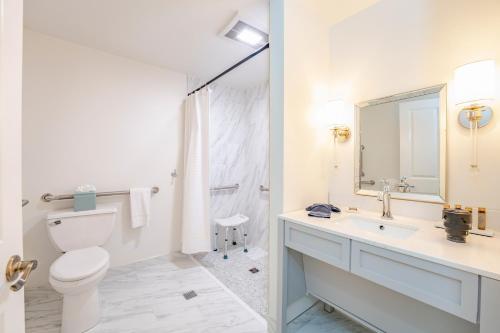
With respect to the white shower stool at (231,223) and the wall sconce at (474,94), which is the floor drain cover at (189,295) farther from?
the wall sconce at (474,94)

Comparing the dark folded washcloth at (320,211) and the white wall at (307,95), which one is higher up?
the white wall at (307,95)

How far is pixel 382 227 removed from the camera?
135 cm

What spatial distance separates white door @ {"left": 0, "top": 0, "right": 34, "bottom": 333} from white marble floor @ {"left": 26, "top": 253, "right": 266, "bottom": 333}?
1.14m

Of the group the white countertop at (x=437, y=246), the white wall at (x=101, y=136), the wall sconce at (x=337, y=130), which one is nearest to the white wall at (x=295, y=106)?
the wall sconce at (x=337, y=130)

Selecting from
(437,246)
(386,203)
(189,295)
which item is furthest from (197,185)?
(437,246)

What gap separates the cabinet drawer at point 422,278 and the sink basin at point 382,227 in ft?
1.00

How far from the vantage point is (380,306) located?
131cm

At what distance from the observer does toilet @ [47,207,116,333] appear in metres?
1.41

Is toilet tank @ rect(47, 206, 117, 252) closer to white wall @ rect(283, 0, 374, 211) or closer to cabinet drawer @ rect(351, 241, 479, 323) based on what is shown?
white wall @ rect(283, 0, 374, 211)

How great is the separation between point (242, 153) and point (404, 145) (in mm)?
2124

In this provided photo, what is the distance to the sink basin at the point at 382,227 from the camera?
1242 mm

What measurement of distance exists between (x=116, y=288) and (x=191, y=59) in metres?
2.48

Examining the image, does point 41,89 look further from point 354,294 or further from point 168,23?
point 354,294

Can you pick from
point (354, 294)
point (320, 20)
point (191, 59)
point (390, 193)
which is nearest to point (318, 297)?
point (354, 294)
